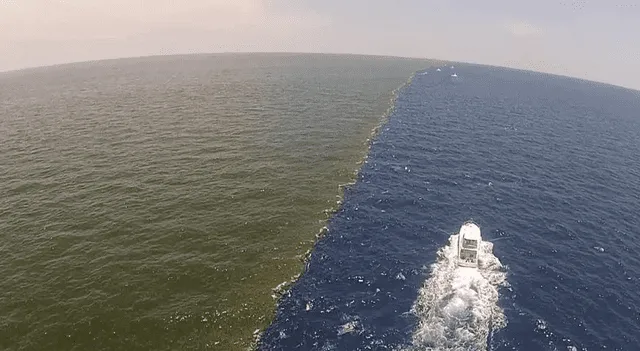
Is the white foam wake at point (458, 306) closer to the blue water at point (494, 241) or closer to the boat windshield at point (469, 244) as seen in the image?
the blue water at point (494, 241)

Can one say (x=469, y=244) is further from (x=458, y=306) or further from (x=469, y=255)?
(x=458, y=306)

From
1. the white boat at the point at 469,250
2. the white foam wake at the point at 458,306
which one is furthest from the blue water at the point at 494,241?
the white boat at the point at 469,250

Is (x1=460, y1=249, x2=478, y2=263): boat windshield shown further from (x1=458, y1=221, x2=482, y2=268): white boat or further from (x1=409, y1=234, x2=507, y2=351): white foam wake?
(x1=409, y1=234, x2=507, y2=351): white foam wake

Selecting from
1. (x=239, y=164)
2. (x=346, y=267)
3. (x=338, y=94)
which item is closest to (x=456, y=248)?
(x=346, y=267)

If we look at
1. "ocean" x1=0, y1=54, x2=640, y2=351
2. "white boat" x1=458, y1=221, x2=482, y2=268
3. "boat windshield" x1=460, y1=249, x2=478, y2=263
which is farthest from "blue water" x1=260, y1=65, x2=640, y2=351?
"boat windshield" x1=460, y1=249, x2=478, y2=263

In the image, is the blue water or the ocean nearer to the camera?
the ocean

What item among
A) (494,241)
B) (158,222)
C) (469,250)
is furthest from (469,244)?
(158,222)

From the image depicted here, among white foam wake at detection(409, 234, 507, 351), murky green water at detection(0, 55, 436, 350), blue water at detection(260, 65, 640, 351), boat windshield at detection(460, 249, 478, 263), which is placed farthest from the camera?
boat windshield at detection(460, 249, 478, 263)
